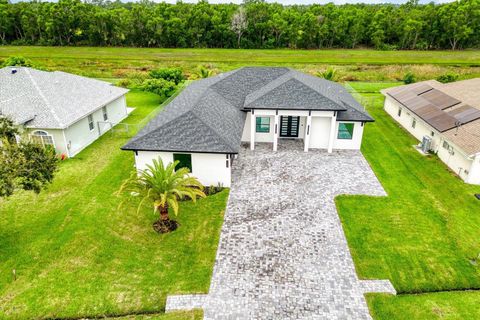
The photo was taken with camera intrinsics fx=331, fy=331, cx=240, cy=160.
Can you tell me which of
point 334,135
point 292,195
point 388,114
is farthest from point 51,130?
point 388,114

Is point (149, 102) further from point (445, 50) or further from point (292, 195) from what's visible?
point (445, 50)

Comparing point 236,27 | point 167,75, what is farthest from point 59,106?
point 236,27

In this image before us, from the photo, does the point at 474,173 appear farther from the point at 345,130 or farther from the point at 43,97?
the point at 43,97

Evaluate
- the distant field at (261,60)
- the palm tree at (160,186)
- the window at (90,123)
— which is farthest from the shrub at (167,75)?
the palm tree at (160,186)

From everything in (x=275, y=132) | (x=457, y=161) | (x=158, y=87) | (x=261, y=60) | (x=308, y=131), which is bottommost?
(x=457, y=161)

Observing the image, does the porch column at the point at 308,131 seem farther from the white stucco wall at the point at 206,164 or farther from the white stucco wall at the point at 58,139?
the white stucco wall at the point at 58,139

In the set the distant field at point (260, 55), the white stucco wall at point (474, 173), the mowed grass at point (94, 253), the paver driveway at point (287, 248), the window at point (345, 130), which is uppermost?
the distant field at point (260, 55)
